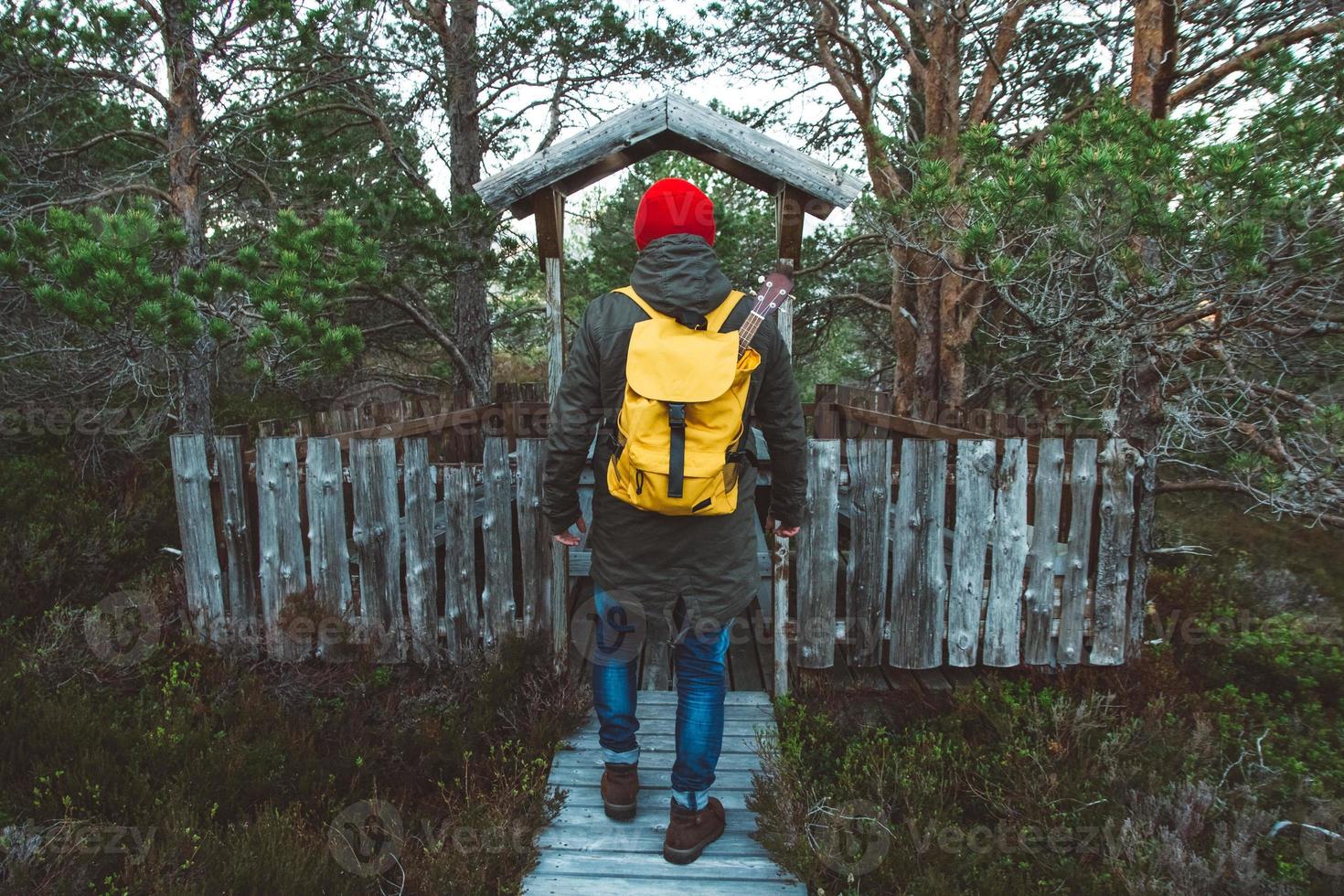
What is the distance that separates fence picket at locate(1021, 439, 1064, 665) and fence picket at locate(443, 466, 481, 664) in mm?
3003

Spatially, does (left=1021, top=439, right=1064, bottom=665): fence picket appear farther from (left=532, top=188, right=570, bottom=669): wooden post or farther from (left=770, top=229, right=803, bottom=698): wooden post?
(left=532, top=188, right=570, bottom=669): wooden post

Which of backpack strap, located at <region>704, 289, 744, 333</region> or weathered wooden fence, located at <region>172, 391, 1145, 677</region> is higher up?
backpack strap, located at <region>704, 289, 744, 333</region>

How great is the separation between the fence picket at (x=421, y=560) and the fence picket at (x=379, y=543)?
0.20 ft

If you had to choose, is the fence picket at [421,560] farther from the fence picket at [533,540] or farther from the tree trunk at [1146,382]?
the tree trunk at [1146,382]

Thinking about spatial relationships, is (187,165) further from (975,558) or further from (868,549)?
(975,558)

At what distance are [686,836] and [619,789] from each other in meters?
0.36

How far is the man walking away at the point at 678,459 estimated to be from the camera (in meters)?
2.43

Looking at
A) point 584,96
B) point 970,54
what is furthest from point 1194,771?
point 584,96

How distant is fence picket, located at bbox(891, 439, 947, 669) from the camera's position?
3.73 meters

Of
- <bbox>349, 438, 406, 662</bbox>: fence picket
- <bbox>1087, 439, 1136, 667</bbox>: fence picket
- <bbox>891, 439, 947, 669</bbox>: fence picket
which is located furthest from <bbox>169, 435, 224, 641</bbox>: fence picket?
<bbox>1087, 439, 1136, 667</bbox>: fence picket

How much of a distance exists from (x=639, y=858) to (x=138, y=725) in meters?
2.36

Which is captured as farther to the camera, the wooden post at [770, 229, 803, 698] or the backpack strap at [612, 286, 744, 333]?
the wooden post at [770, 229, 803, 698]

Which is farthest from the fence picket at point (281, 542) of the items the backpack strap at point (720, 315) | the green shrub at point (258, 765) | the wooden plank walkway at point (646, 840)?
the backpack strap at point (720, 315)

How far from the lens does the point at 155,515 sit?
5.80 m
